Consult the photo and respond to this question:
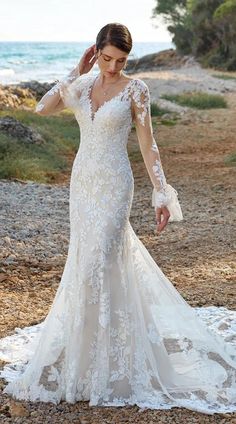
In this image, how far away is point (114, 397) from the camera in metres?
4.79

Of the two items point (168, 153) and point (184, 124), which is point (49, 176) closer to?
point (168, 153)

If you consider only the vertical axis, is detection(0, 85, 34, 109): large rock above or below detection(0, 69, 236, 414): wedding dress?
above

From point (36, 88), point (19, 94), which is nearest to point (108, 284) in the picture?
point (19, 94)

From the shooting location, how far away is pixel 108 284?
483 cm

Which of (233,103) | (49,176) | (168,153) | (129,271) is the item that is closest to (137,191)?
(49,176)

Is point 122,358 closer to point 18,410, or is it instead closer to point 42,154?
point 18,410

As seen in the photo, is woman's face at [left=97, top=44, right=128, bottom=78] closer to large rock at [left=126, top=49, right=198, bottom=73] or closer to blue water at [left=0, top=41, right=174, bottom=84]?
large rock at [left=126, top=49, right=198, bottom=73]

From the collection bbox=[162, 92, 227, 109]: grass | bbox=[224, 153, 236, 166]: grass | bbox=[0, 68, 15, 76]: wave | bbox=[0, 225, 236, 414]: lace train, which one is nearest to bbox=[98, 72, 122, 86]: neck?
bbox=[0, 225, 236, 414]: lace train

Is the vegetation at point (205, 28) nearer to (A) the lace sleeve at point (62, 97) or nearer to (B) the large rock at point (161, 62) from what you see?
(B) the large rock at point (161, 62)

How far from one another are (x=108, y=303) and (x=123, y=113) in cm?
113

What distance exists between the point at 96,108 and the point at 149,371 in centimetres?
162

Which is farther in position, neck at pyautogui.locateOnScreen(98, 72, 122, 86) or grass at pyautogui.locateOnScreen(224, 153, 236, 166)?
grass at pyautogui.locateOnScreen(224, 153, 236, 166)

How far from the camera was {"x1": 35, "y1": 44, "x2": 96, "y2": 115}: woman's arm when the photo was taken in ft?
16.1

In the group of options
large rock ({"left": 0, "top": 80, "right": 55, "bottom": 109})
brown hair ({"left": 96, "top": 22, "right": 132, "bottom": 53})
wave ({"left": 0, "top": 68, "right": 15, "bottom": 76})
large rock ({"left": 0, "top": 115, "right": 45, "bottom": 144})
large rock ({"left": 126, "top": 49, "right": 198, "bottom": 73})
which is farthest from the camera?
wave ({"left": 0, "top": 68, "right": 15, "bottom": 76})
